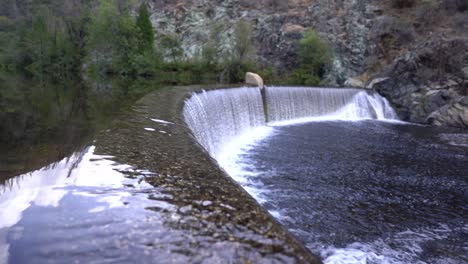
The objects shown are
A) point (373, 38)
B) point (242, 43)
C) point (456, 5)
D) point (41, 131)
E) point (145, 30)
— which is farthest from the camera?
point (145, 30)

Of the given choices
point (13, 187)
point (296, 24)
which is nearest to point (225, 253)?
point (13, 187)

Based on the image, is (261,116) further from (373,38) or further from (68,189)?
(373,38)

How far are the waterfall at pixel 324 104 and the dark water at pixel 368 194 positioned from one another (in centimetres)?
405

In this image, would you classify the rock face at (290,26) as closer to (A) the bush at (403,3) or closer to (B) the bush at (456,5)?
(A) the bush at (403,3)

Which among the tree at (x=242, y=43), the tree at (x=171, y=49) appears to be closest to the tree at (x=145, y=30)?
the tree at (x=171, y=49)

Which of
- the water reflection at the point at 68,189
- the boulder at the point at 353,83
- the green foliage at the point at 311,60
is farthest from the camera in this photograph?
the green foliage at the point at 311,60

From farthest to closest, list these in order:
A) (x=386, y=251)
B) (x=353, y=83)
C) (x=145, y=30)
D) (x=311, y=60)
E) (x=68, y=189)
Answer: (x=145, y=30) < (x=311, y=60) < (x=353, y=83) < (x=386, y=251) < (x=68, y=189)

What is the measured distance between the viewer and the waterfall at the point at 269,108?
1063 centimetres

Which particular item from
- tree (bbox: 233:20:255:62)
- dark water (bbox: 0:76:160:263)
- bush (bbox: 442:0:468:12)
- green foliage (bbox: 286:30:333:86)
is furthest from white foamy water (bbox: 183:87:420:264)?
bush (bbox: 442:0:468:12)

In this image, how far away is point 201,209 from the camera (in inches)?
111

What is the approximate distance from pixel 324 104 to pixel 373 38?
10879 mm

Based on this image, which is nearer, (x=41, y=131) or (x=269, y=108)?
(x=41, y=131)

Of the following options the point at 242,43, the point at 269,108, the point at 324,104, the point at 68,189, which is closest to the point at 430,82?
the point at 324,104

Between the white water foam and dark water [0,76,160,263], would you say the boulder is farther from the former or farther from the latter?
dark water [0,76,160,263]
